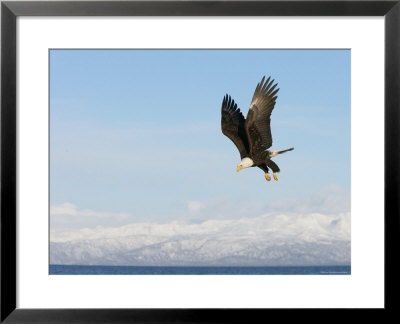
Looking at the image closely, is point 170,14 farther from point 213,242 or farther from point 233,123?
point 213,242

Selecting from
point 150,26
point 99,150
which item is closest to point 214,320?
point 99,150

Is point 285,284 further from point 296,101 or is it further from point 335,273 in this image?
point 296,101

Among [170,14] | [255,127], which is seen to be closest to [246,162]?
[255,127]

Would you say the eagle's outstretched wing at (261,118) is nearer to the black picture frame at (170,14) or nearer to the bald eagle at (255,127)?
the bald eagle at (255,127)

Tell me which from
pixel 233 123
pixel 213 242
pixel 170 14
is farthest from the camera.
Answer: pixel 213 242

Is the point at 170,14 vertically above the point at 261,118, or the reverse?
the point at 170,14

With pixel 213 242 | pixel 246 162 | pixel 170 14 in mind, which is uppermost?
pixel 170 14
